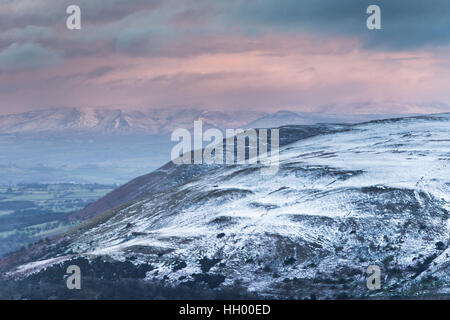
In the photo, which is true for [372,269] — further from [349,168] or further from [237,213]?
[349,168]

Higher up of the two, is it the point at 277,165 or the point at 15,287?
the point at 277,165

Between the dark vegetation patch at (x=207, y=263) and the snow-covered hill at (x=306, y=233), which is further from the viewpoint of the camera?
the dark vegetation patch at (x=207, y=263)

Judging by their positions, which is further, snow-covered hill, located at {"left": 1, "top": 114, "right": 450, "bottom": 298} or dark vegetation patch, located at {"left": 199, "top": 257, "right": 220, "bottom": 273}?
dark vegetation patch, located at {"left": 199, "top": 257, "right": 220, "bottom": 273}

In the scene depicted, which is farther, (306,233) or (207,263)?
(306,233)

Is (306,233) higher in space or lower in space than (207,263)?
higher

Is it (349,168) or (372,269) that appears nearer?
(372,269)
